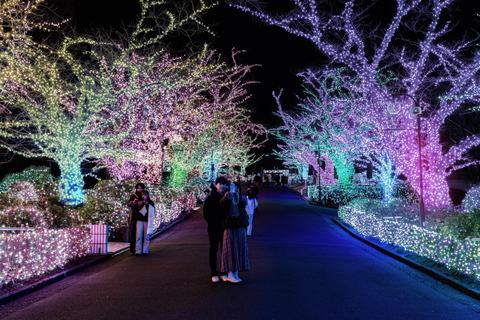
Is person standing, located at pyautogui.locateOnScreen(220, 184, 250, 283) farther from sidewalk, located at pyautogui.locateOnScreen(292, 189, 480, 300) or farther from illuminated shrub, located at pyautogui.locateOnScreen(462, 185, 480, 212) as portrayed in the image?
illuminated shrub, located at pyautogui.locateOnScreen(462, 185, 480, 212)

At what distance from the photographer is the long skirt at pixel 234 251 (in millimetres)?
6961

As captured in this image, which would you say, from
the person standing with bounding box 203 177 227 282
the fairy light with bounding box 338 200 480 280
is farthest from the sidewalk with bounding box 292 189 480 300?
the person standing with bounding box 203 177 227 282

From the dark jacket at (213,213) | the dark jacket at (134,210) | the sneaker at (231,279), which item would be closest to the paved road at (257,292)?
the sneaker at (231,279)

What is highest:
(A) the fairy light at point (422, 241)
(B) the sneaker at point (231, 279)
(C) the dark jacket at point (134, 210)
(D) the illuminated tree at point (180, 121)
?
(D) the illuminated tree at point (180, 121)

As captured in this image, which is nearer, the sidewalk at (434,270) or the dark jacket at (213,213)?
the sidewalk at (434,270)

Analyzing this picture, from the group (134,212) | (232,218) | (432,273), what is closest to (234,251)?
(232,218)

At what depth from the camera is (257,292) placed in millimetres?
6535

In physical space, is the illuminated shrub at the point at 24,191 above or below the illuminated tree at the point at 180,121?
below

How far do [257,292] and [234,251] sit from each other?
0.79 m

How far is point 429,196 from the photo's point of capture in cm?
1628

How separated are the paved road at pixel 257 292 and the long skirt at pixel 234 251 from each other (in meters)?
0.32

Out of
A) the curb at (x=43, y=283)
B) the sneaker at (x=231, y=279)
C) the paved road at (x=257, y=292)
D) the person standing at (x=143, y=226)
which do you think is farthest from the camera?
the person standing at (x=143, y=226)

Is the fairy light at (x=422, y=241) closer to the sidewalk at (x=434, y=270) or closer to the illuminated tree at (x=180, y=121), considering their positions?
the sidewalk at (x=434, y=270)

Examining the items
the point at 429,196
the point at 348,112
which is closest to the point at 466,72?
the point at 429,196
